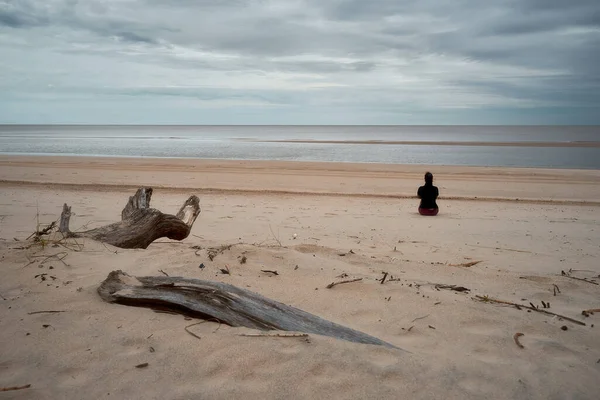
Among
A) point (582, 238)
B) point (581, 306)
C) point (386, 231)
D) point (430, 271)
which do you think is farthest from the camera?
point (386, 231)

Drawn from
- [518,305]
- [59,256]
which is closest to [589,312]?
[518,305]

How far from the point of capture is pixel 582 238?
8227 mm

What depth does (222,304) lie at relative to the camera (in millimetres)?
3572

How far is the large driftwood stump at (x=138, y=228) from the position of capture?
559cm

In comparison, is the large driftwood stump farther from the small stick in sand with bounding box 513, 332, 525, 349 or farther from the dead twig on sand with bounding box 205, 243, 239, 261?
the small stick in sand with bounding box 513, 332, 525, 349

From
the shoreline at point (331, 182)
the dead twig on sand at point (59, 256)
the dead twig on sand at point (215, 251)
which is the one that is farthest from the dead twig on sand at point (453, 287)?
the shoreline at point (331, 182)

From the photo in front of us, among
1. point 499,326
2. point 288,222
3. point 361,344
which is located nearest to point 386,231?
point 288,222

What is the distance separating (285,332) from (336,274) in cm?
168

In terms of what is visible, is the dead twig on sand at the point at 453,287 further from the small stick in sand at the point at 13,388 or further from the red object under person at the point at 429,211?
the red object under person at the point at 429,211

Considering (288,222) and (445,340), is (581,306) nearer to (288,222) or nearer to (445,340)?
(445,340)

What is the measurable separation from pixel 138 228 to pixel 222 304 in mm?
2551

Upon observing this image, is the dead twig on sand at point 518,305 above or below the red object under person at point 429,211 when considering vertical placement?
below

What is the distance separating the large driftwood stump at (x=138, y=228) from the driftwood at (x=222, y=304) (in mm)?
1738

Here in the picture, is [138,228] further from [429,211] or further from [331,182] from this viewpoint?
[331,182]
